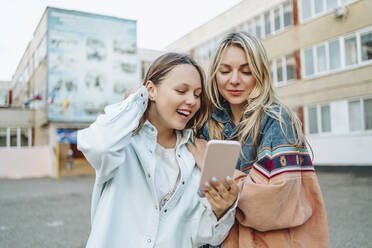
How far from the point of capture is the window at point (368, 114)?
14.4 metres

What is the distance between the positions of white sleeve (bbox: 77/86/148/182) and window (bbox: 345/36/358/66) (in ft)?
51.2

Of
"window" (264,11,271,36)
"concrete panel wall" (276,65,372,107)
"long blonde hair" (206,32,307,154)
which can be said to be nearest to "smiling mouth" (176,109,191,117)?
"long blonde hair" (206,32,307,154)

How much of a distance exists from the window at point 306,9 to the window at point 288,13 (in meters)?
0.76

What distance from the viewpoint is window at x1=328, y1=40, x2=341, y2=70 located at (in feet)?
51.9

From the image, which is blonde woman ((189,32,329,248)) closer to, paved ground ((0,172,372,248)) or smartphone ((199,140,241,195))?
smartphone ((199,140,241,195))

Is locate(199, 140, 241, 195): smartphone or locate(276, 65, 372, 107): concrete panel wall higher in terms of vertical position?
locate(276, 65, 372, 107): concrete panel wall

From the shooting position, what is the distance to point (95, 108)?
23.1 m

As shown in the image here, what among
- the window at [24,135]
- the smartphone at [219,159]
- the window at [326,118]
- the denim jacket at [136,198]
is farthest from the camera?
the window at [24,135]

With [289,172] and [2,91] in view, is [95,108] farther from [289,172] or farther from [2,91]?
[289,172]

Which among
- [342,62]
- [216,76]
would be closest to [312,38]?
[342,62]

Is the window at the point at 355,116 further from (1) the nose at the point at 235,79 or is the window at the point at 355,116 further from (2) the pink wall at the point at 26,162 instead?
(2) the pink wall at the point at 26,162

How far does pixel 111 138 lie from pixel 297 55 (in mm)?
17835

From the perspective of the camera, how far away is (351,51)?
15.2 meters

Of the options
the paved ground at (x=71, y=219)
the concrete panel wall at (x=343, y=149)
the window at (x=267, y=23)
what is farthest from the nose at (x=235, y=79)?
the window at (x=267, y=23)
